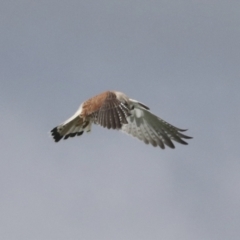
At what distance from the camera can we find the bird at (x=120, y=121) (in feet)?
70.3

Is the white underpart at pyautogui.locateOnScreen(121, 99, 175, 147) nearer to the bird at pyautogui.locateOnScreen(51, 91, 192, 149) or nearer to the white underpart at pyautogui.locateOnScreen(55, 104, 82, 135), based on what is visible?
the bird at pyautogui.locateOnScreen(51, 91, 192, 149)

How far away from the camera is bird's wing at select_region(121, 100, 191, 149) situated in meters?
25.2

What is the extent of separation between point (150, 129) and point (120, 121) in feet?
15.9

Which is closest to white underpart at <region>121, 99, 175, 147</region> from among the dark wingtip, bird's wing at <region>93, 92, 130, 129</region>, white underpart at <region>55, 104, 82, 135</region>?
white underpart at <region>55, 104, 82, 135</region>

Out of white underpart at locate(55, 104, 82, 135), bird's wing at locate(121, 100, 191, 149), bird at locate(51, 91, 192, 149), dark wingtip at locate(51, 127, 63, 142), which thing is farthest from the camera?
bird's wing at locate(121, 100, 191, 149)

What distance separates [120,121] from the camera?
20.9 m

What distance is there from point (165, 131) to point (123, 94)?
2.57 meters

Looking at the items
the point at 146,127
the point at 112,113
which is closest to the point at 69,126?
the point at 146,127

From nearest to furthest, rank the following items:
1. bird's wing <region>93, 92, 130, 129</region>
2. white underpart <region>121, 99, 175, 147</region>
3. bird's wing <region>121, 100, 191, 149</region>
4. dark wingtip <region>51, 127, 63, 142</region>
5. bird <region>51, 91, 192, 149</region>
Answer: bird's wing <region>93, 92, 130, 129</region> < bird <region>51, 91, 192, 149</region> < dark wingtip <region>51, 127, 63, 142</region> < bird's wing <region>121, 100, 191, 149</region> < white underpart <region>121, 99, 175, 147</region>

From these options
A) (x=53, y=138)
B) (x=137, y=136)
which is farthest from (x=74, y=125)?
(x=137, y=136)

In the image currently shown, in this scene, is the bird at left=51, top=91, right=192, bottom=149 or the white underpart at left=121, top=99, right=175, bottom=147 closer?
the bird at left=51, top=91, right=192, bottom=149

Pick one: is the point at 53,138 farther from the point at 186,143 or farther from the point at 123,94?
the point at 186,143

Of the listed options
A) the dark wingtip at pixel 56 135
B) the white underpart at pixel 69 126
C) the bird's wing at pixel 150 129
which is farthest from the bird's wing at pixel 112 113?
the bird's wing at pixel 150 129

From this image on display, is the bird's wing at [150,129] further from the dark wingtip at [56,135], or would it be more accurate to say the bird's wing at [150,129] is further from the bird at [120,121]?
the dark wingtip at [56,135]
